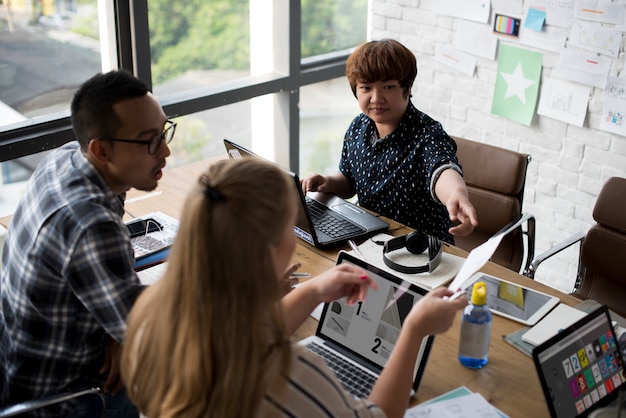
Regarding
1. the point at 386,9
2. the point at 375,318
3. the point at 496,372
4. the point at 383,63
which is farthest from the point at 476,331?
the point at 386,9

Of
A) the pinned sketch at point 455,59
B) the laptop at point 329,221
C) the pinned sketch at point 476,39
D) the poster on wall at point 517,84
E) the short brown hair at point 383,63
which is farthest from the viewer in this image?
the pinned sketch at point 455,59

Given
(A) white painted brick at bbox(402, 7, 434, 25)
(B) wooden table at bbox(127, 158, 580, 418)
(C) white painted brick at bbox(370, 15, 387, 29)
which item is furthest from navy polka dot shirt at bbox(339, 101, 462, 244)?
(C) white painted brick at bbox(370, 15, 387, 29)

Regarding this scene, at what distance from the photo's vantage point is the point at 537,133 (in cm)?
338

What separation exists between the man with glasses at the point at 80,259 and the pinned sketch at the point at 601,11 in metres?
2.02

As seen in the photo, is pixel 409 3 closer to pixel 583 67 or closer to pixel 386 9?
pixel 386 9

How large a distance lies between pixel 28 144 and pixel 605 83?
2.39 meters

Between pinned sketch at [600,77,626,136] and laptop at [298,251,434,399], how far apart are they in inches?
70.1

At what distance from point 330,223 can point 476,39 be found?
1.53 m

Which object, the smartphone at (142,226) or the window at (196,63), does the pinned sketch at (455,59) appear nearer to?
the window at (196,63)

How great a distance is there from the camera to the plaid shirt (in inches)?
63.5

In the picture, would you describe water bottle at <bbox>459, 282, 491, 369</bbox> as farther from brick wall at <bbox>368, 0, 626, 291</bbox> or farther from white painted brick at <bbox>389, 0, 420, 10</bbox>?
white painted brick at <bbox>389, 0, 420, 10</bbox>

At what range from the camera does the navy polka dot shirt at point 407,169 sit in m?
2.50

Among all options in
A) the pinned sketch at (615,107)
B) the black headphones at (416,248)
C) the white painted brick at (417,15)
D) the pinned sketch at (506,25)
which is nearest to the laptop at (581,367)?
the black headphones at (416,248)

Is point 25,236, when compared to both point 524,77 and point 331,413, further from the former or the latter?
point 524,77
